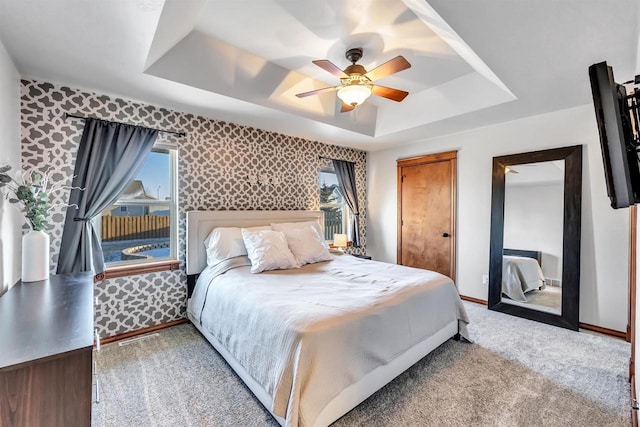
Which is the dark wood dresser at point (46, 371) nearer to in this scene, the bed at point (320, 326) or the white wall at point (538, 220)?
the bed at point (320, 326)

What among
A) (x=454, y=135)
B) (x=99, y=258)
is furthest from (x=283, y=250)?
(x=454, y=135)

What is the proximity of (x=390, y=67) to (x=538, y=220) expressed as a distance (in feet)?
8.75

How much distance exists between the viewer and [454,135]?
412cm

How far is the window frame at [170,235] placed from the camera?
9.36 ft

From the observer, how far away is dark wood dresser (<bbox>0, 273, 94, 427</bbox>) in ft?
2.98

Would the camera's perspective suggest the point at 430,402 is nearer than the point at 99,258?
Yes

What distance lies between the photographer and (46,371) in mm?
958

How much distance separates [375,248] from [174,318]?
347 cm

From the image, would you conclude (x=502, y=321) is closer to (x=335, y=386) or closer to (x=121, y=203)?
(x=335, y=386)

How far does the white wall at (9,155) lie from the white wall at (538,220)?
4.75 m

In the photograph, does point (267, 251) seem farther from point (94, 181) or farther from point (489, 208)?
point (489, 208)

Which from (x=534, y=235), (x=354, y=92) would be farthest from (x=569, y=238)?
(x=354, y=92)

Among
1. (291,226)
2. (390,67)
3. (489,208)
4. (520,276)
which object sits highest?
(390,67)

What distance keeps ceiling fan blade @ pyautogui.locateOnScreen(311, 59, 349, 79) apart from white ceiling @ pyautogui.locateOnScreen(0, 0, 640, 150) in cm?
35
